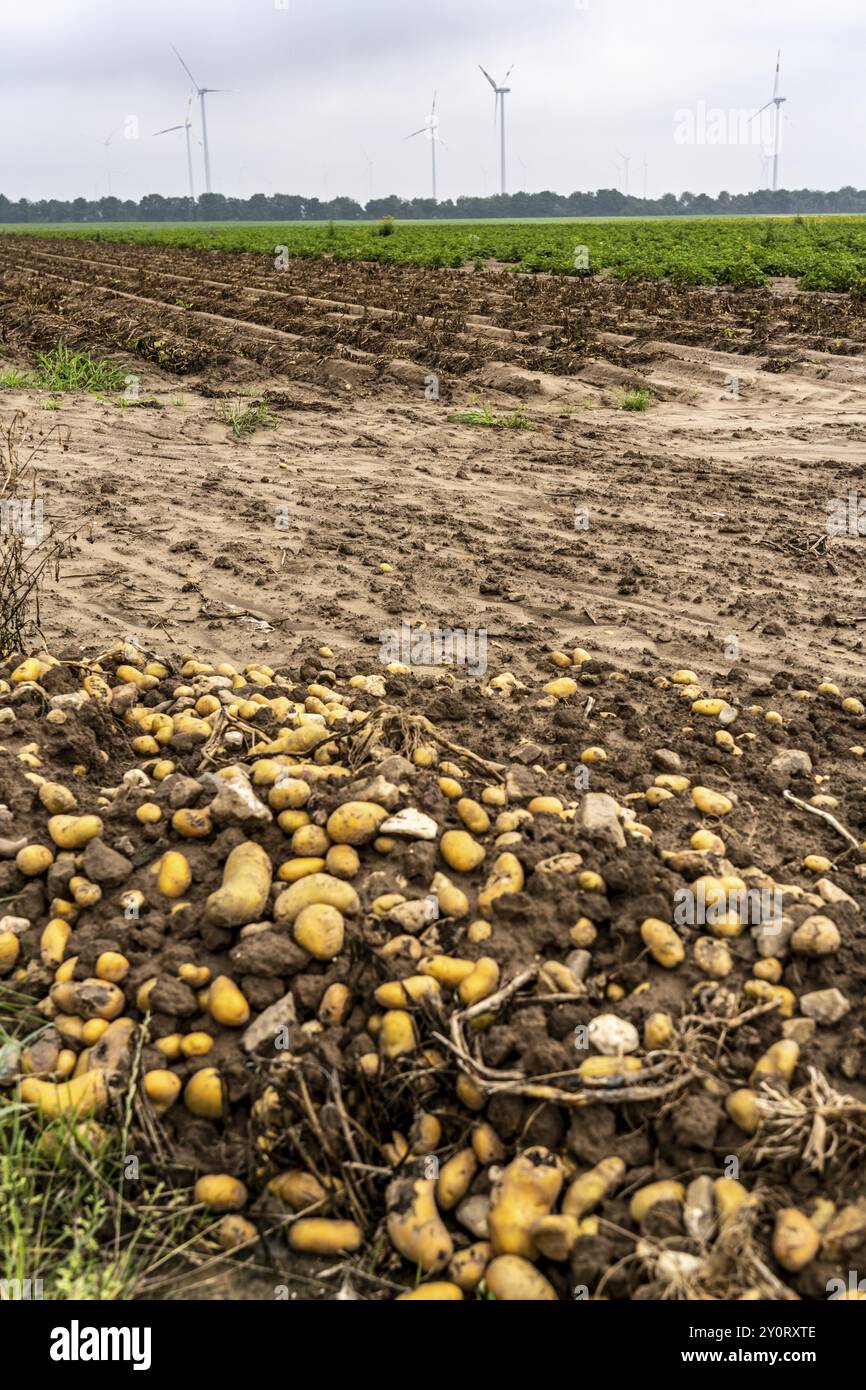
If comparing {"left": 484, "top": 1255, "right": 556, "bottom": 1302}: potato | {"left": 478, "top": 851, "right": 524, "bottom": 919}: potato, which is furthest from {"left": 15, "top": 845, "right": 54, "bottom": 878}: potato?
{"left": 484, "top": 1255, "right": 556, "bottom": 1302}: potato

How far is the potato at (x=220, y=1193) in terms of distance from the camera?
7.27 ft

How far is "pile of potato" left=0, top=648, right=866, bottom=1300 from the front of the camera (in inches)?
82.5

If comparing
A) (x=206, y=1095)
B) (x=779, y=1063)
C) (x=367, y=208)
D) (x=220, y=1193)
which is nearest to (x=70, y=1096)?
(x=206, y=1095)

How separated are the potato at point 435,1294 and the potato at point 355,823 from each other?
1.12 m

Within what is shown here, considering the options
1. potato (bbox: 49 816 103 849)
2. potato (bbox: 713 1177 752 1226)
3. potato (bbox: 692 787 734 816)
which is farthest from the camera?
potato (bbox: 692 787 734 816)

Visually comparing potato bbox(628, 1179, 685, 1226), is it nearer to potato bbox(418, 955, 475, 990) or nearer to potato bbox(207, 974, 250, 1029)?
potato bbox(418, 955, 475, 990)

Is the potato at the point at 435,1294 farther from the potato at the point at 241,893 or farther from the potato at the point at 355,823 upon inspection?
the potato at the point at 355,823

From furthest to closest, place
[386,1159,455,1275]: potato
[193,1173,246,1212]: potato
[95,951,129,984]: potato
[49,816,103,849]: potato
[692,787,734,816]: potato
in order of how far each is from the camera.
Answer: [692,787,734,816]: potato, [49,816,103,849]: potato, [95,951,129,984]: potato, [193,1173,246,1212]: potato, [386,1159,455,1275]: potato

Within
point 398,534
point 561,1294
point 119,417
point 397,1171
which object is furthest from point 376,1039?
point 119,417

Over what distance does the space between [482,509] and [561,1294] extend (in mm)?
5242

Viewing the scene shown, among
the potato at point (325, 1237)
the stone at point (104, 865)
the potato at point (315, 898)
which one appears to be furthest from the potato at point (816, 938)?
the stone at point (104, 865)

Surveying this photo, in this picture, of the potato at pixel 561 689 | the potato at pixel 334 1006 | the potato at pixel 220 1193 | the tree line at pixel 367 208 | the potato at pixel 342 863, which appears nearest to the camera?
the potato at pixel 220 1193

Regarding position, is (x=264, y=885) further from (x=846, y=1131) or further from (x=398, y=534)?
(x=398, y=534)
